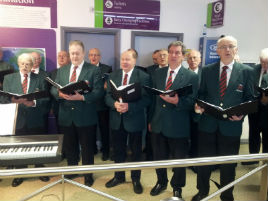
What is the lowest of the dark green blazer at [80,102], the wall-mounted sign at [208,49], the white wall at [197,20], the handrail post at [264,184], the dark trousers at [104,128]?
the dark trousers at [104,128]

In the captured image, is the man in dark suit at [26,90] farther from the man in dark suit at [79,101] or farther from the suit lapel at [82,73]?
the suit lapel at [82,73]

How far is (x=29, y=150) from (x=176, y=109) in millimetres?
1457

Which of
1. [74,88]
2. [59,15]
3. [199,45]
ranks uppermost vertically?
[59,15]

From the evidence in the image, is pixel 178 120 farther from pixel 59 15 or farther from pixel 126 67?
pixel 59 15

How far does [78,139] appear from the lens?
3.30 meters

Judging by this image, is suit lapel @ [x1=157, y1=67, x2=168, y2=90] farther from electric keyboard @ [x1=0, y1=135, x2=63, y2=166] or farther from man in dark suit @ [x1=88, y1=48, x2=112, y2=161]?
man in dark suit @ [x1=88, y1=48, x2=112, y2=161]

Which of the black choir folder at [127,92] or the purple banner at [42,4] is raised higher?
the purple banner at [42,4]

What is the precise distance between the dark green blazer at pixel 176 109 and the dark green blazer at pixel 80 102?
2.37 ft

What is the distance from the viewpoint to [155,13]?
16.1 ft

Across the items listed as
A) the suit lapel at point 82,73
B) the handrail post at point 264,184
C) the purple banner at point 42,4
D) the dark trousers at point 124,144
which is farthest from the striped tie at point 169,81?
the purple banner at point 42,4

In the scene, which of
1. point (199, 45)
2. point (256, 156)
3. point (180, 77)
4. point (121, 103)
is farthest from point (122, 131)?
point (199, 45)

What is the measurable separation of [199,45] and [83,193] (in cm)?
353

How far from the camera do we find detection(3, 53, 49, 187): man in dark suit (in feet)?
10.4

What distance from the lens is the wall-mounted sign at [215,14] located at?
4766 millimetres
